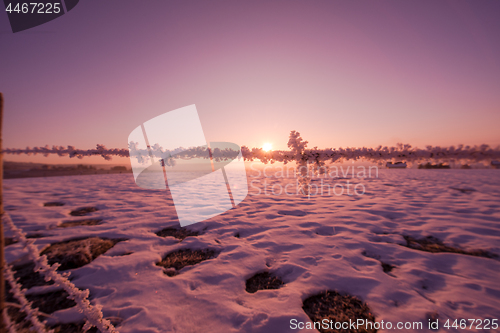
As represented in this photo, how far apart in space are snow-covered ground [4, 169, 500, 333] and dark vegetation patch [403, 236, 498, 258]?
0.09 meters

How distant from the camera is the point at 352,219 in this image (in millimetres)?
3135

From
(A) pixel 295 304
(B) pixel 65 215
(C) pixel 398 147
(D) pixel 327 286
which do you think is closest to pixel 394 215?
(C) pixel 398 147

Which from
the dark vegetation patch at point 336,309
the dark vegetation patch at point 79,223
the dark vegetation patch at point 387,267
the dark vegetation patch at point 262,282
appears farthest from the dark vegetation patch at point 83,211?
the dark vegetation patch at point 387,267

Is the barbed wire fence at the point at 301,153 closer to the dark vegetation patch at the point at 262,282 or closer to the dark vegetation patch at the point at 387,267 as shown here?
the dark vegetation patch at the point at 387,267

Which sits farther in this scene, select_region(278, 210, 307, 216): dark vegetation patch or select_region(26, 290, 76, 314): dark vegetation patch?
select_region(278, 210, 307, 216): dark vegetation patch

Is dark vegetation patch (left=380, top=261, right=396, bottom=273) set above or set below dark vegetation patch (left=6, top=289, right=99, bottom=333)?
below

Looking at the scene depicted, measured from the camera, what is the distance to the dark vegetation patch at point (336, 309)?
1.26 m

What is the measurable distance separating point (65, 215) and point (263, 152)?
13.7 feet

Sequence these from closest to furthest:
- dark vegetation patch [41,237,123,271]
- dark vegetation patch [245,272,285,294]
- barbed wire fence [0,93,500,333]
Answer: dark vegetation patch [245,272,285,294] → dark vegetation patch [41,237,123,271] → barbed wire fence [0,93,500,333]

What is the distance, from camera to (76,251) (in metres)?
1.98

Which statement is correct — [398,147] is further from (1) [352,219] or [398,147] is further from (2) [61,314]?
(2) [61,314]

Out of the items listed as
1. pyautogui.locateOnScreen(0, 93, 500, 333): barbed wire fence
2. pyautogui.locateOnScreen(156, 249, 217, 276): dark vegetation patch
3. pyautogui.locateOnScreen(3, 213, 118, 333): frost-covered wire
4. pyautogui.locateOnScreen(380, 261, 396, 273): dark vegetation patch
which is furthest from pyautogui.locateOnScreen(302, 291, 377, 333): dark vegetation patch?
pyautogui.locateOnScreen(0, 93, 500, 333): barbed wire fence

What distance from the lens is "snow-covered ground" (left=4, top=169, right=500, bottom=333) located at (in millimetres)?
1277

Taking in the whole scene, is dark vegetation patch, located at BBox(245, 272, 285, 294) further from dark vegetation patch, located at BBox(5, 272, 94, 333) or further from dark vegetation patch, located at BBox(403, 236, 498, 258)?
dark vegetation patch, located at BBox(403, 236, 498, 258)
